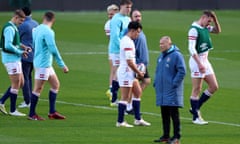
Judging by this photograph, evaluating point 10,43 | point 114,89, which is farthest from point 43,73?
point 114,89

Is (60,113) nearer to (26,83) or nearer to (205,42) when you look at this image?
(26,83)

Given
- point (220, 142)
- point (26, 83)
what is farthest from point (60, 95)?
point (220, 142)

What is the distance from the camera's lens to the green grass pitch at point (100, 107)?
765 inches

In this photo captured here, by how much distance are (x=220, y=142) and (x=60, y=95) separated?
757 centimetres

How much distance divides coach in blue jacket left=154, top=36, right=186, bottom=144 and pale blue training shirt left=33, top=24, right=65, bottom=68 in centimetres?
316

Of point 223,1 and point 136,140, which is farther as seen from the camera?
point 223,1

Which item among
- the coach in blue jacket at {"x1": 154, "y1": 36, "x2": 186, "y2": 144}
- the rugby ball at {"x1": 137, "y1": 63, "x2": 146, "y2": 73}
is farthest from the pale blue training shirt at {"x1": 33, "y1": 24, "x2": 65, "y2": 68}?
the coach in blue jacket at {"x1": 154, "y1": 36, "x2": 186, "y2": 144}

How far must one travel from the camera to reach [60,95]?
1011 inches

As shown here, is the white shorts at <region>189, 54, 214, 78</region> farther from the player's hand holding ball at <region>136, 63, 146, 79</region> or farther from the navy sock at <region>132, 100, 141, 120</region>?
the navy sock at <region>132, 100, 141, 120</region>

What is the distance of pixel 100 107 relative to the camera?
77.7 ft

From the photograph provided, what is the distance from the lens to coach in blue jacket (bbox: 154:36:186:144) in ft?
61.3

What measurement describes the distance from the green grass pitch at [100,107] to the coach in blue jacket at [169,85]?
17.4 inches

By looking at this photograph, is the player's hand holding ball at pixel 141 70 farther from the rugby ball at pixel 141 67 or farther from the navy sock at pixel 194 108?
the navy sock at pixel 194 108

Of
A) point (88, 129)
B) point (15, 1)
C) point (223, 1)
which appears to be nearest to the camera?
point (88, 129)
